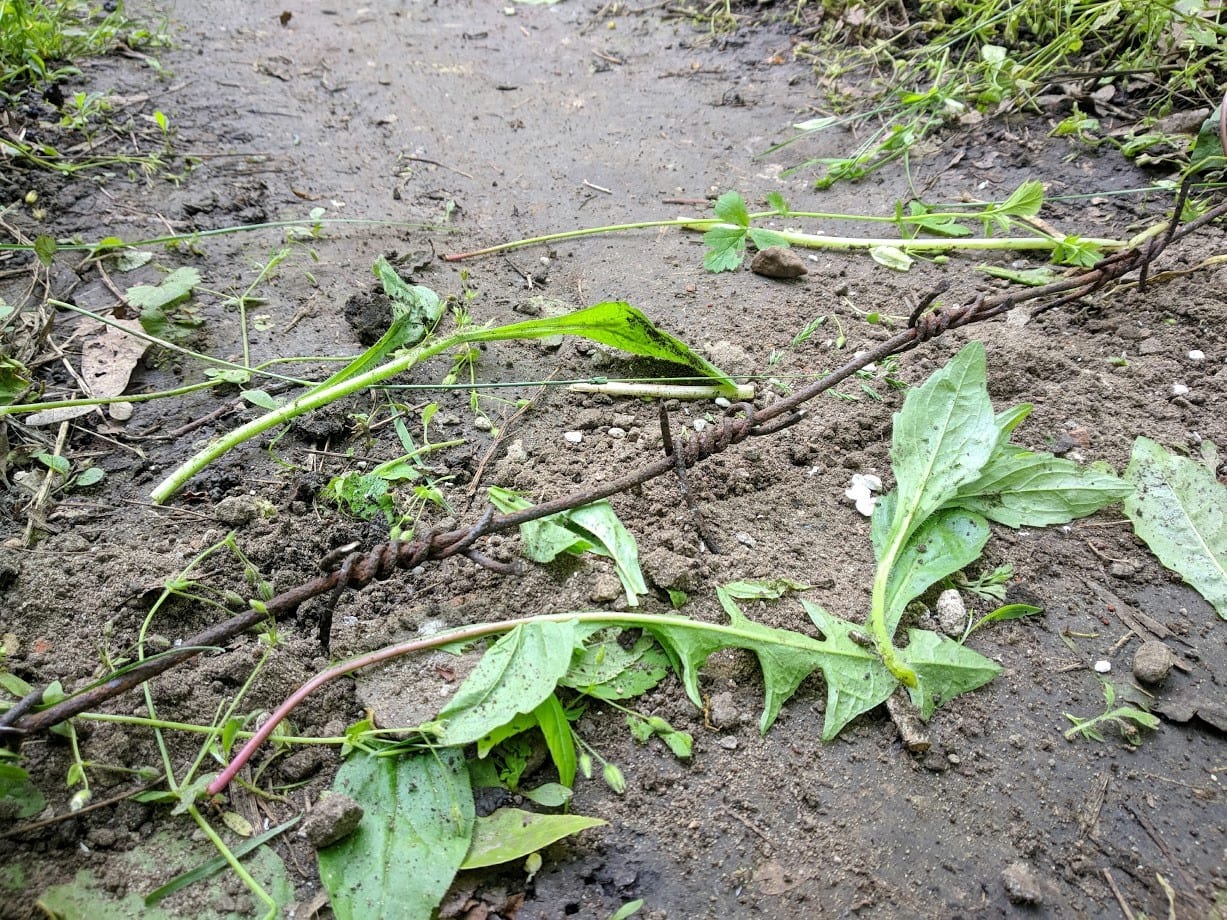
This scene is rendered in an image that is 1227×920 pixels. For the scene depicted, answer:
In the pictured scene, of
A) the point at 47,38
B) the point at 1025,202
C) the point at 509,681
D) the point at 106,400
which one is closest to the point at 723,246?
the point at 1025,202

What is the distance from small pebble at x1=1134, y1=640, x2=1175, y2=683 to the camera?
4.43 ft

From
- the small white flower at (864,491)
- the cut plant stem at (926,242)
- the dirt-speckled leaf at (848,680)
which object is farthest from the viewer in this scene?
the cut plant stem at (926,242)

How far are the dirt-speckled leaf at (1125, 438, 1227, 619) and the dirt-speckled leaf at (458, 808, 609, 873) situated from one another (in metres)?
1.28

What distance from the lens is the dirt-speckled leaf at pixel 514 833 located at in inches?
44.6

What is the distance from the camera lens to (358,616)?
1477 mm

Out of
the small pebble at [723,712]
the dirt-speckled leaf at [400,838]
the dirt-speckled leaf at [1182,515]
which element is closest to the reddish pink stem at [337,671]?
the dirt-speckled leaf at [400,838]

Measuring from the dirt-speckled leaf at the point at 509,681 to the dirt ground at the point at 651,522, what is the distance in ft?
0.36

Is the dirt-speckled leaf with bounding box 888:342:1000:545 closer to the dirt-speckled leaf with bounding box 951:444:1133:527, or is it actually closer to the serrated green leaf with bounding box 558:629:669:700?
the dirt-speckled leaf with bounding box 951:444:1133:527

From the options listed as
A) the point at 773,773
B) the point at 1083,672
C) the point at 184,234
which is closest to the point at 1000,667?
the point at 1083,672

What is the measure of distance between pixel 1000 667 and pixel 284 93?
12.4 feet

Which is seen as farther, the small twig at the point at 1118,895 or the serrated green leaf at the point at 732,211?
the serrated green leaf at the point at 732,211

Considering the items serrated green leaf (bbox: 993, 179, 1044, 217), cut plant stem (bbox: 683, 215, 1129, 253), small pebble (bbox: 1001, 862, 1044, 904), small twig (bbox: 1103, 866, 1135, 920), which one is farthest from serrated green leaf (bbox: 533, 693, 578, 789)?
serrated green leaf (bbox: 993, 179, 1044, 217)

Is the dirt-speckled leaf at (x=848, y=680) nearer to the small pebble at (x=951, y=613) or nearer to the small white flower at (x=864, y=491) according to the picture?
the small pebble at (x=951, y=613)

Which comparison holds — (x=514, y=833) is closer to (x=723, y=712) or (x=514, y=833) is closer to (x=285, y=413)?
(x=723, y=712)
